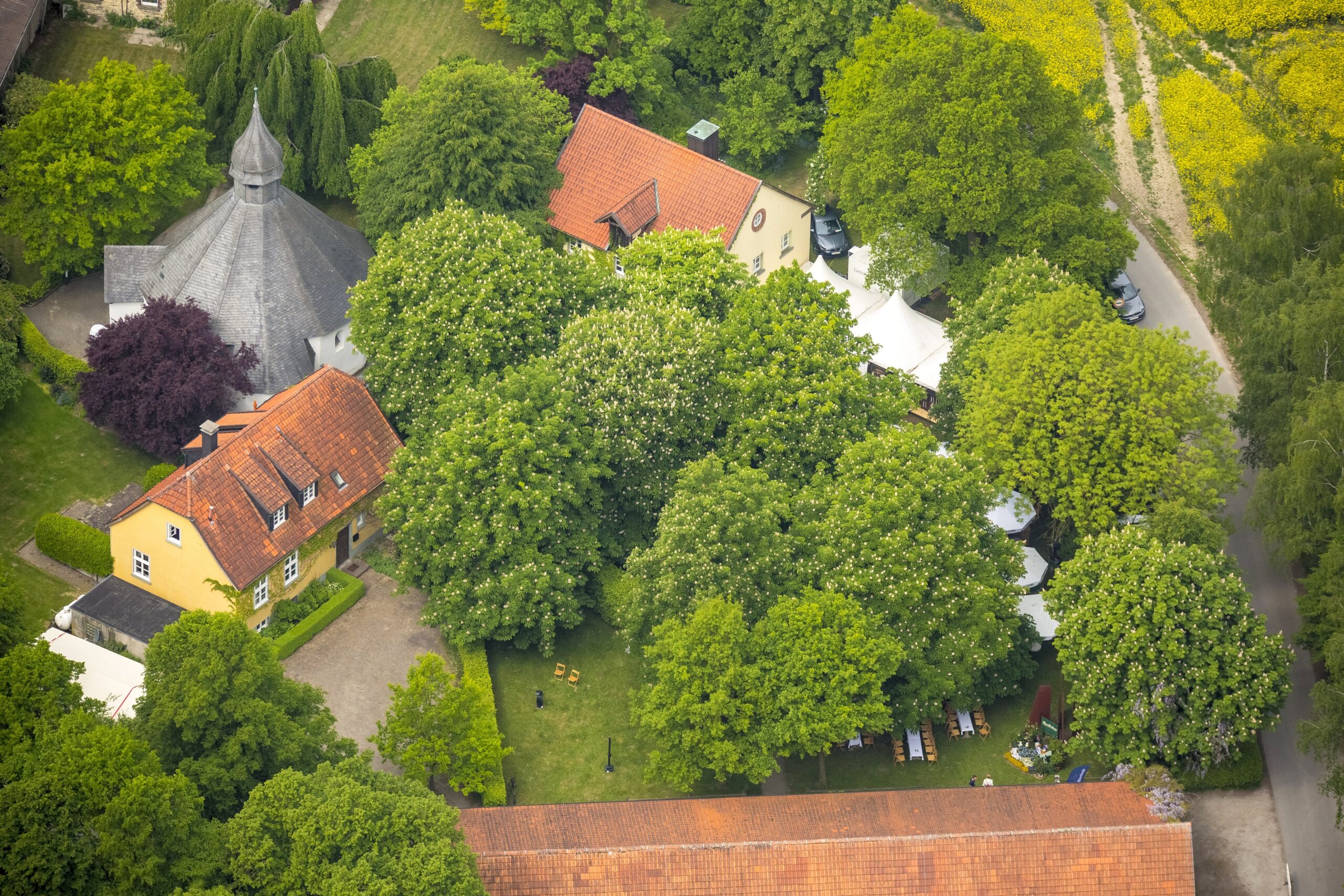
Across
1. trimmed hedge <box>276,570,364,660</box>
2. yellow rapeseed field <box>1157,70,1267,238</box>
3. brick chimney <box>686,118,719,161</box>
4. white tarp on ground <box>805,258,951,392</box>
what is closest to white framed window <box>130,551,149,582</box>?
trimmed hedge <box>276,570,364,660</box>

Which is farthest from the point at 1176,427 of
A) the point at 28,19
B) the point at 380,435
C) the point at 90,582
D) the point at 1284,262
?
the point at 28,19

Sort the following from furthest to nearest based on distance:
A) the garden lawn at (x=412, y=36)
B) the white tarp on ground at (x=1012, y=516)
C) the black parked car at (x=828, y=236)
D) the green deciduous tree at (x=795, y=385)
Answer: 1. the garden lawn at (x=412, y=36)
2. the black parked car at (x=828, y=236)
3. the white tarp on ground at (x=1012, y=516)
4. the green deciduous tree at (x=795, y=385)

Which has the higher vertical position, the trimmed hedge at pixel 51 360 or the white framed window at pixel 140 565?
the trimmed hedge at pixel 51 360

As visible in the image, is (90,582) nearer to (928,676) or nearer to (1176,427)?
(928,676)

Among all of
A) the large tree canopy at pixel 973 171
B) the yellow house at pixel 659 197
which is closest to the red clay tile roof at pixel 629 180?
the yellow house at pixel 659 197

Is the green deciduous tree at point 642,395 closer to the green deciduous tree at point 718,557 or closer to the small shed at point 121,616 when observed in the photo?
the green deciduous tree at point 718,557

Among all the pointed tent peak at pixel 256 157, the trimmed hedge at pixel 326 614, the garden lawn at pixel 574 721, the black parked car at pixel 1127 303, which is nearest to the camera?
the garden lawn at pixel 574 721

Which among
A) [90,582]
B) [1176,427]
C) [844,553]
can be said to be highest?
[1176,427]
